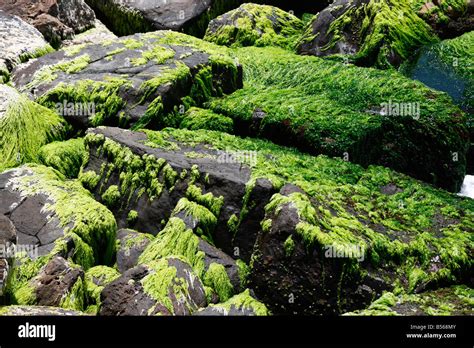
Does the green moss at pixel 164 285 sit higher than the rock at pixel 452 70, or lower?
lower

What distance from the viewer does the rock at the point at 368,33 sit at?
10828 millimetres

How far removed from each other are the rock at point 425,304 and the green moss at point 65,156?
5269 mm

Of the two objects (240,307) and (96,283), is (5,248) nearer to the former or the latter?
(96,283)

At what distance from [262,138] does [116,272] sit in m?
3.44

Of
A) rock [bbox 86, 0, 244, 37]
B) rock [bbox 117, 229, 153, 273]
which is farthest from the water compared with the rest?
rock [bbox 86, 0, 244, 37]

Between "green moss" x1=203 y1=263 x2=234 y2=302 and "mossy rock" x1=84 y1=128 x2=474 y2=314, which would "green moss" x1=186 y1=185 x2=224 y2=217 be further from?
"green moss" x1=203 y1=263 x2=234 y2=302

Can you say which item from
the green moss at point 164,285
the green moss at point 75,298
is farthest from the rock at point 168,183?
the green moss at point 75,298

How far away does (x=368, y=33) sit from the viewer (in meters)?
11.2

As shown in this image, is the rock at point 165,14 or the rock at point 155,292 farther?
the rock at point 165,14

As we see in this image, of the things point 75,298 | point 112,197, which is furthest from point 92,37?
point 75,298

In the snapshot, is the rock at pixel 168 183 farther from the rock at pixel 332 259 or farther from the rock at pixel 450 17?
the rock at pixel 450 17

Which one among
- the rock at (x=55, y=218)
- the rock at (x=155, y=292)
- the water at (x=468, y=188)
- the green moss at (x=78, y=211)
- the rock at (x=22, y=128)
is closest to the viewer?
the rock at (x=155, y=292)
